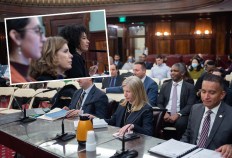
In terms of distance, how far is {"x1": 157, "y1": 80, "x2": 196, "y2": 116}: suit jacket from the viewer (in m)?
4.05

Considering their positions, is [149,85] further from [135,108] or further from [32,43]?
[32,43]

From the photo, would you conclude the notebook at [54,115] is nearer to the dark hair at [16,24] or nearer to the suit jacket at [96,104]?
the suit jacket at [96,104]

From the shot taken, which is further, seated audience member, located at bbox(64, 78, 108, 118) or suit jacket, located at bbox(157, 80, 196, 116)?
suit jacket, located at bbox(157, 80, 196, 116)

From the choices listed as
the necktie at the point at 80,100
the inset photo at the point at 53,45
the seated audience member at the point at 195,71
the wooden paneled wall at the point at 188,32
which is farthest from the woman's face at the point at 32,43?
the wooden paneled wall at the point at 188,32

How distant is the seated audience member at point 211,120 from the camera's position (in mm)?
2330

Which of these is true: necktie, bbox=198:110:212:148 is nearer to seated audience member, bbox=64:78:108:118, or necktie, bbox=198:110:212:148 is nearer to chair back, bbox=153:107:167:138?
chair back, bbox=153:107:167:138

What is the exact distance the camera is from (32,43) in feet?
6.23

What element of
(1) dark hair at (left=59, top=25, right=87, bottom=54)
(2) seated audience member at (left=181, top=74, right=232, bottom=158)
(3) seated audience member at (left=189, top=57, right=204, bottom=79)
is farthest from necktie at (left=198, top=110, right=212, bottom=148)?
(3) seated audience member at (left=189, top=57, right=204, bottom=79)

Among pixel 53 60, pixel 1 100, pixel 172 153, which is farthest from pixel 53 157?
pixel 1 100

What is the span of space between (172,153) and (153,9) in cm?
1140

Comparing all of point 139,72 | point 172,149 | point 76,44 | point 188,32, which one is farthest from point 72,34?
point 188,32

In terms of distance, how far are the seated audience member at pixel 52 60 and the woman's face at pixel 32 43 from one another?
36 millimetres

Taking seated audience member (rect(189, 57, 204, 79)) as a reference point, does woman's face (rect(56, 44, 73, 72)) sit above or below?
above

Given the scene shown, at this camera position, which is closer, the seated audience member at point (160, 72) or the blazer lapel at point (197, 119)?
the blazer lapel at point (197, 119)
